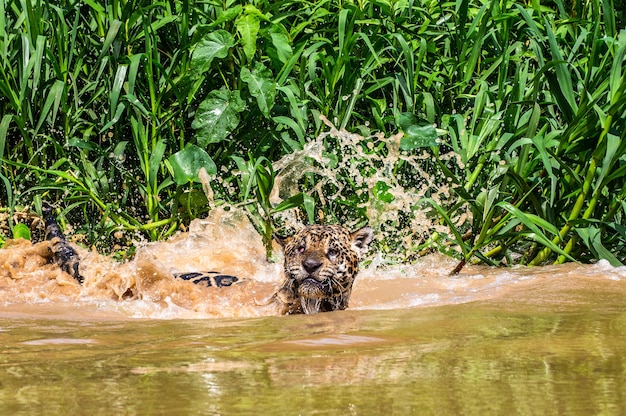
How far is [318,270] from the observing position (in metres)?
4.89

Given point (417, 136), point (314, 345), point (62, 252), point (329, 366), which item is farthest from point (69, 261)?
point (329, 366)

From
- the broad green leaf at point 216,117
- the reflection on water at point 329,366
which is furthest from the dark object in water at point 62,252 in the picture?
the reflection on water at point 329,366

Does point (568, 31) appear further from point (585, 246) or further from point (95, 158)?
point (95, 158)

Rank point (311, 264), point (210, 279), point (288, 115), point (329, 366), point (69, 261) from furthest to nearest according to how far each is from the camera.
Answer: point (288, 115)
point (69, 261)
point (210, 279)
point (311, 264)
point (329, 366)

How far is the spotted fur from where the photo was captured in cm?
485

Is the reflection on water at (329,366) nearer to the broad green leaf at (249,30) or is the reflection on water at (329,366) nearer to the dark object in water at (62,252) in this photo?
the dark object in water at (62,252)

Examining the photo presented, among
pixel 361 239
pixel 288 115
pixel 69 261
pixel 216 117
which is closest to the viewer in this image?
pixel 361 239

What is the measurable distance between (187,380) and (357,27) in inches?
196

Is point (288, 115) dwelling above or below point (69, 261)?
above

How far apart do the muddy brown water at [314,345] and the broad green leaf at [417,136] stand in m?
0.80

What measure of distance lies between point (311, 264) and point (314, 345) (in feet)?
5.23

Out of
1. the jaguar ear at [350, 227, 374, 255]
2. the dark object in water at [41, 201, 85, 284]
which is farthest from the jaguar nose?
the dark object in water at [41, 201, 85, 284]

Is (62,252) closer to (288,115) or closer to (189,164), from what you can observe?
(189,164)

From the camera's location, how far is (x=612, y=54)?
19.7ft
